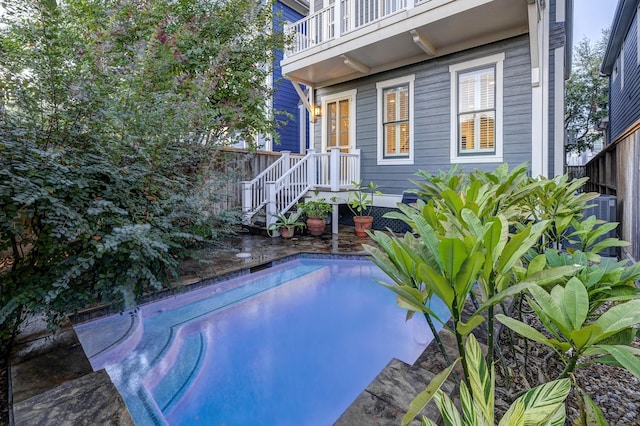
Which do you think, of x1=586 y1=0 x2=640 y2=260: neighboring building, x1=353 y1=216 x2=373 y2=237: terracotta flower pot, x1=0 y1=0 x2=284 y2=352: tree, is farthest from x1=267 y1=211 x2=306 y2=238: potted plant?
x1=586 y1=0 x2=640 y2=260: neighboring building

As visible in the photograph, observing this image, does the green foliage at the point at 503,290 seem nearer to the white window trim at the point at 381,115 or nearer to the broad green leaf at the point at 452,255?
the broad green leaf at the point at 452,255

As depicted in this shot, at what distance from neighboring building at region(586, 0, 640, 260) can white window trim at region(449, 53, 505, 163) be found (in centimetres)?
167

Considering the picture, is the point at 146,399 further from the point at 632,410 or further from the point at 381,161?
the point at 381,161

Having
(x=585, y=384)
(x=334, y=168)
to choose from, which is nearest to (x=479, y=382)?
(x=585, y=384)

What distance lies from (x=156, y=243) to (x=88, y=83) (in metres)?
1.11

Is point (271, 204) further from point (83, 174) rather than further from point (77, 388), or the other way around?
point (77, 388)

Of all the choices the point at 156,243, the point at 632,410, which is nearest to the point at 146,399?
the point at 156,243

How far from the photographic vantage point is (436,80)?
6543mm

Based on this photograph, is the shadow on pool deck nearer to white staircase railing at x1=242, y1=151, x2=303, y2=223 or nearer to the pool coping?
the pool coping

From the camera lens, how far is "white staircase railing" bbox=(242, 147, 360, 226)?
22.2 feet

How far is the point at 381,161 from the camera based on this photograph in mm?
7465

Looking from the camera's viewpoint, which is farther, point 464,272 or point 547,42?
point 547,42

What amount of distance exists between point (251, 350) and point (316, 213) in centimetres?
408

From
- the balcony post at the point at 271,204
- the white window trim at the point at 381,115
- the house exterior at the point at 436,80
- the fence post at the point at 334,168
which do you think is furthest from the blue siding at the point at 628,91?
the balcony post at the point at 271,204
